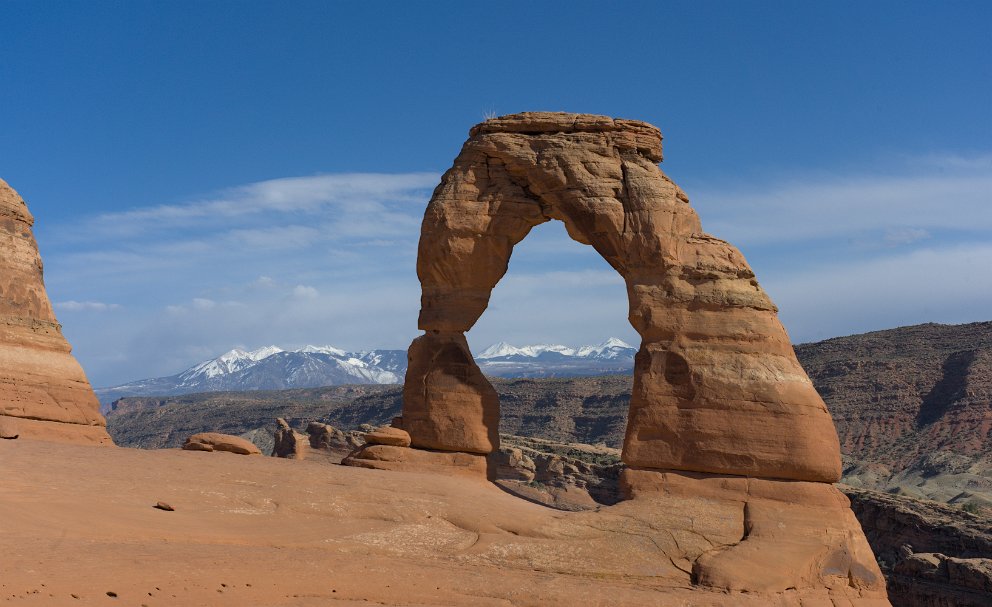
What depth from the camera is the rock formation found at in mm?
17891

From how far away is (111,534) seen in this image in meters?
14.3

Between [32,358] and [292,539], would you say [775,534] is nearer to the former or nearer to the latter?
[292,539]

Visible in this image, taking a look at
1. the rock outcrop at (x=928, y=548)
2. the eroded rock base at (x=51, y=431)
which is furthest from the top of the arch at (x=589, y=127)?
the rock outcrop at (x=928, y=548)

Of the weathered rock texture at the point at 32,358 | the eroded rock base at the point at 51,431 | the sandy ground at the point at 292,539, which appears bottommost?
the sandy ground at the point at 292,539

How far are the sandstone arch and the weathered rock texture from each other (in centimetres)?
919

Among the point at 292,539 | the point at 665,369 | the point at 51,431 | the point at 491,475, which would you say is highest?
the point at 665,369

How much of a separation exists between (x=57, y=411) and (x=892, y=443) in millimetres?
45815

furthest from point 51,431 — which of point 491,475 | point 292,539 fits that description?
point 292,539

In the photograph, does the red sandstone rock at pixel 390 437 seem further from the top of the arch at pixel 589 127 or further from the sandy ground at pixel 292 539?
the top of the arch at pixel 589 127

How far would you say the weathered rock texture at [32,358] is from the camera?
24453 millimetres

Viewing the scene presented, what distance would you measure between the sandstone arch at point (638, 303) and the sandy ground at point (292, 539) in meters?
2.23

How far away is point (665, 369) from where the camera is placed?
20.0 meters

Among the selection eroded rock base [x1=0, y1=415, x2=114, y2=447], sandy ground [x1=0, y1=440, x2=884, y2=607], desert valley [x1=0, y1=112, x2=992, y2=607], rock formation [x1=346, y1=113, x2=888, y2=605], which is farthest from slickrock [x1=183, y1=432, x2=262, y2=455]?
eroded rock base [x1=0, y1=415, x2=114, y2=447]

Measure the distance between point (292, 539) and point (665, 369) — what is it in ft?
27.1
